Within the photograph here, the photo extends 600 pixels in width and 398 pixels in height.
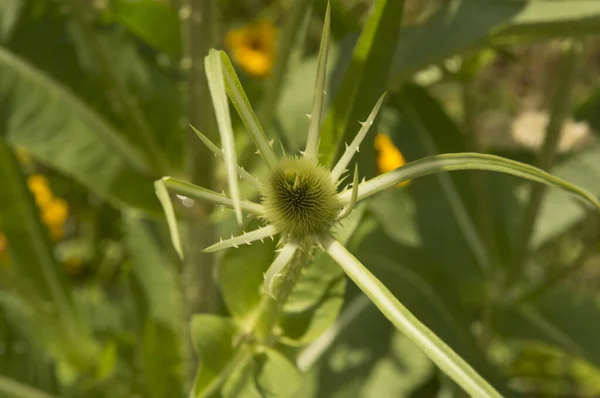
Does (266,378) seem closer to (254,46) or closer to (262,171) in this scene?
(262,171)

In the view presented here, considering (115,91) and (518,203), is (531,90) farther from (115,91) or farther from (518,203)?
(115,91)

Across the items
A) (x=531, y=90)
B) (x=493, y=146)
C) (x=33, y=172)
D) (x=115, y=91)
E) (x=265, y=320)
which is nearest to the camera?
(x=265, y=320)

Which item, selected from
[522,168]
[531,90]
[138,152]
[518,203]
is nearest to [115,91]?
[138,152]

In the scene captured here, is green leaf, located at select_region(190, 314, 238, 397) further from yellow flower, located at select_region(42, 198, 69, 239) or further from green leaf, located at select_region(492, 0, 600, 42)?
yellow flower, located at select_region(42, 198, 69, 239)

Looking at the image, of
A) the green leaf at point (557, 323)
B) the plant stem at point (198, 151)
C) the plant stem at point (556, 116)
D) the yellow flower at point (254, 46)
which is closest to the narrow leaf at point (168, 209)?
the plant stem at point (198, 151)

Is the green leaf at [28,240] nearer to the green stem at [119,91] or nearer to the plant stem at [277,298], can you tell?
the green stem at [119,91]
